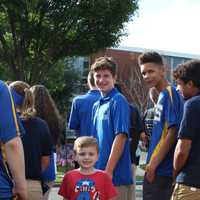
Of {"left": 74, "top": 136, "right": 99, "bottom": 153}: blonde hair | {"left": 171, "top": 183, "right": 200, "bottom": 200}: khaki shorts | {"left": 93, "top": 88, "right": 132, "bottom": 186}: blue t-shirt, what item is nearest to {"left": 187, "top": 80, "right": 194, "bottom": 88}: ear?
{"left": 93, "top": 88, "right": 132, "bottom": 186}: blue t-shirt

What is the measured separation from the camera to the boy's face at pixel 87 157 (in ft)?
15.2

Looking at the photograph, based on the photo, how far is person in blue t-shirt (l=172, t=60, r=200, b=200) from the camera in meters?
4.23

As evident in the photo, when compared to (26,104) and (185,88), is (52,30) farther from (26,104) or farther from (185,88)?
(185,88)

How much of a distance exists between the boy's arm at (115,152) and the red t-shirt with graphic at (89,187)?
7.1 inches

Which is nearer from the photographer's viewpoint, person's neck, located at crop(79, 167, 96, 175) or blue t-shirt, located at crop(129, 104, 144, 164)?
person's neck, located at crop(79, 167, 96, 175)

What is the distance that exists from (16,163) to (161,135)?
5.62ft

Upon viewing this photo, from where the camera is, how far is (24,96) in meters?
4.81

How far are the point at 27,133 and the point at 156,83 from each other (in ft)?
4.01

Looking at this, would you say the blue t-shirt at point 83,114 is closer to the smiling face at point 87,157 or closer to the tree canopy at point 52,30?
the smiling face at point 87,157

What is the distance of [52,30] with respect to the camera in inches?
821

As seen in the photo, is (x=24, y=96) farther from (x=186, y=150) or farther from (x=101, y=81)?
(x=186, y=150)

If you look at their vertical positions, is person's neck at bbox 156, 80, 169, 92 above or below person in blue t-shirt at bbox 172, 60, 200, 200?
above

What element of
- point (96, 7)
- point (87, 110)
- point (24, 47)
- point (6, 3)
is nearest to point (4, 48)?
point (24, 47)

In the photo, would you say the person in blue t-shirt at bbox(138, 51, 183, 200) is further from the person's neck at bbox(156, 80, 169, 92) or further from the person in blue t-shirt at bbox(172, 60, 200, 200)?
the person in blue t-shirt at bbox(172, 60, 200, 200)
